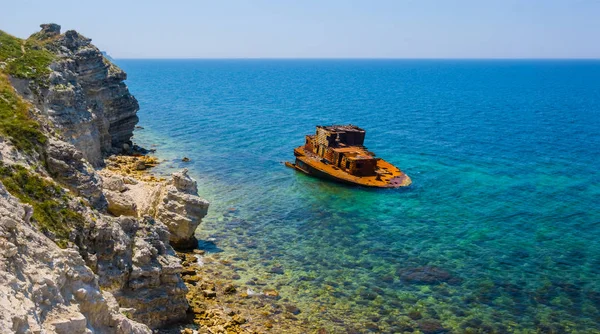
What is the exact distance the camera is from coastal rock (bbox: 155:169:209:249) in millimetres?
37750

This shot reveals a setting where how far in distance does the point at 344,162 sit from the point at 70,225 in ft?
147

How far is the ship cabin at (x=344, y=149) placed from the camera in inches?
2438

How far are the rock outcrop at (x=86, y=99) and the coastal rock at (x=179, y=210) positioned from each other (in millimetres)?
13024

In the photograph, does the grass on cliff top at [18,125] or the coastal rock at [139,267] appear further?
the grass on cliff top at [18,125]

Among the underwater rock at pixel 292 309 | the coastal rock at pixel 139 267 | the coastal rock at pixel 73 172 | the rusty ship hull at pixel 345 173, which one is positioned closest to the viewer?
the coastal rock at pixel 139 267

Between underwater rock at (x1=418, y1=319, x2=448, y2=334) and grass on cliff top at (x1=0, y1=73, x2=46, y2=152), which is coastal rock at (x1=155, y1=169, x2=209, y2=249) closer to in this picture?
grass on cliff top at (x1=0, y1=73, x2=46, y2=152)

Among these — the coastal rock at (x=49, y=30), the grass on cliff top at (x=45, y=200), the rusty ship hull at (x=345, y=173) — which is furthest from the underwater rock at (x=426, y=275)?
the coastal rock at (x=49, y=30)

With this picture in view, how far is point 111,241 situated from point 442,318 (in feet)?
70.1

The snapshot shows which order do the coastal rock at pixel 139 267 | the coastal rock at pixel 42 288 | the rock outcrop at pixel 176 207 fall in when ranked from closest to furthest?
the coastal rock at pixel 42 288, the coastal rock at pixel 139 267, the rock outcrop at pixel 176 207

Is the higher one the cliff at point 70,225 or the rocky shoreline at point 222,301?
the cliff at point 70,225

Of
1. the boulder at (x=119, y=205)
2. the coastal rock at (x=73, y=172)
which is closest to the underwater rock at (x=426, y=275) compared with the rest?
the boulder at (x=119, y=205)

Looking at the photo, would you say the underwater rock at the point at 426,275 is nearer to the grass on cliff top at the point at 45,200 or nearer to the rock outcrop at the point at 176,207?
the rock outcrop at the point at 176,207

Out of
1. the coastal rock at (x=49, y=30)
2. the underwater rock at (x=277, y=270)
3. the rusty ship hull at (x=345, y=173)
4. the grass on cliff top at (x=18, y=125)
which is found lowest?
the underwater rock at (x=277, y=270)

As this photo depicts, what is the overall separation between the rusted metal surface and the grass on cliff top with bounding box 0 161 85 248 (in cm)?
4063
